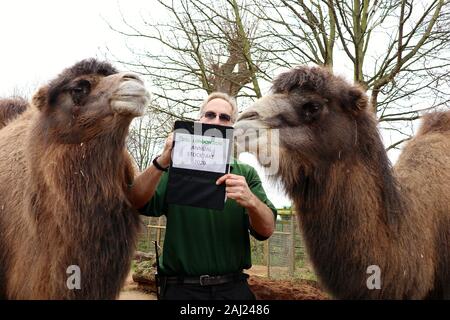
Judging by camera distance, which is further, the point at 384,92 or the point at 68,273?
the point at 384,92

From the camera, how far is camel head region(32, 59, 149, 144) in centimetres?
387

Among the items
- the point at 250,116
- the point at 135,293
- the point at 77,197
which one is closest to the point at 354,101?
the point at 250,116

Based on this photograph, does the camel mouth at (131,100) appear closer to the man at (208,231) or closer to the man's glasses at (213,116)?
the man at (208,231)

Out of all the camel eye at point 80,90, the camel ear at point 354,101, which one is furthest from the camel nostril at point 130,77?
the camel ear at point 354,101

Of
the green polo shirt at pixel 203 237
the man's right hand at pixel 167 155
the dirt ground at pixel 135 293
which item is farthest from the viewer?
the dirt ground at pixel 135 293

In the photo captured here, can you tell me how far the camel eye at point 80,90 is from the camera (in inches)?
162

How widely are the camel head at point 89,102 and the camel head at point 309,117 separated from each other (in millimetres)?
904

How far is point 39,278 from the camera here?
3.75 m

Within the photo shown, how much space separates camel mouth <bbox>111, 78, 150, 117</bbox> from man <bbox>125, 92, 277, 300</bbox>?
341mm

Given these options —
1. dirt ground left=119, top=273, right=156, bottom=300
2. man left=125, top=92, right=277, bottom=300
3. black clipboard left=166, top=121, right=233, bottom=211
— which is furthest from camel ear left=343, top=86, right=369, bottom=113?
dirt ground left=119, top=273, right=156, bottom=300
